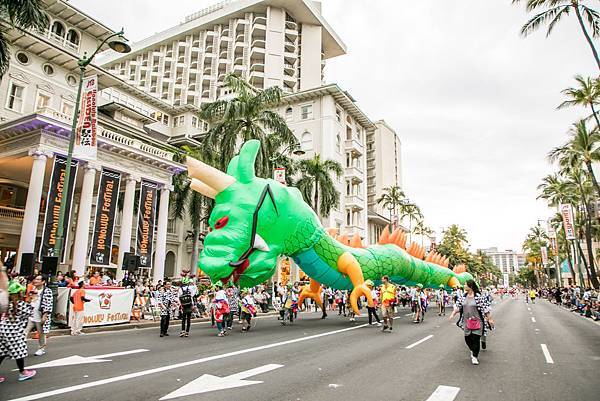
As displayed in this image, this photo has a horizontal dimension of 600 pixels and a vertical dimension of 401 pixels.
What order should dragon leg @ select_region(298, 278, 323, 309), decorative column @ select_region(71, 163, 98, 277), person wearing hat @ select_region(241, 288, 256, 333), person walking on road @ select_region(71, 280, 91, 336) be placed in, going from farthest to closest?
decorative column @ select_region(71, 163, 98, 277)
dragon leg @ select_region(298, 278, 323, 309)
person wearing hat @ select_region(241, 288, 256, 333)
person walking on road @ select_region(71, 280, 91, 336)

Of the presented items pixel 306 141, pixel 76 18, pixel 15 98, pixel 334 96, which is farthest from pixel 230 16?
pixel 15 98

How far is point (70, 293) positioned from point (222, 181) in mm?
6231

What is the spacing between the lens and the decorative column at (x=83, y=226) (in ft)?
71.0

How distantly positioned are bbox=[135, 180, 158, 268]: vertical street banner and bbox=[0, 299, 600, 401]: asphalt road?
1227 cm

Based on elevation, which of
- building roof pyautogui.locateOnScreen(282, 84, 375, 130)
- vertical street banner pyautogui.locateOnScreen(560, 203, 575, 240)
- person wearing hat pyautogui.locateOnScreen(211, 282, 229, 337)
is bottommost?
person wearing hat pyautogui.locateOnScreen(211, 282, 229, 337)

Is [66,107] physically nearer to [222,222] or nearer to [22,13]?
[22,13]

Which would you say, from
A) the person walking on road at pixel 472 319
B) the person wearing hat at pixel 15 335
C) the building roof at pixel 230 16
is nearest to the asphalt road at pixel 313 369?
the person wearing hat at pixel 15 335

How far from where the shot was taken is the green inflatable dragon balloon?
11.7 metres

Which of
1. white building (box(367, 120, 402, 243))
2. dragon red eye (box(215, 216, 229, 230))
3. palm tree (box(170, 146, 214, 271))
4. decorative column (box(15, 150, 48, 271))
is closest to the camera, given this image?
dragon red eye (box(215, 216, 229, 230))

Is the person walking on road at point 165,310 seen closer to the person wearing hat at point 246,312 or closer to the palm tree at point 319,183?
the person wearing hat at point 246,312

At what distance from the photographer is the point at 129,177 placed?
25.1m

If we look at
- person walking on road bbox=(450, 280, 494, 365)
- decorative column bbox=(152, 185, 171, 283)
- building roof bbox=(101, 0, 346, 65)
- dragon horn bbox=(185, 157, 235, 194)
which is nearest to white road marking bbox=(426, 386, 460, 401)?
person walking on road bbox=(450, 280, 494, 365)

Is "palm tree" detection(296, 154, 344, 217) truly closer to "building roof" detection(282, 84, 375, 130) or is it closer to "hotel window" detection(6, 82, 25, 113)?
"building roof" detection(282, 84, 375, 130)

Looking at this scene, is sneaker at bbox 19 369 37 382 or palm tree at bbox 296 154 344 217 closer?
sneaker at bbox 19 369 37 382
